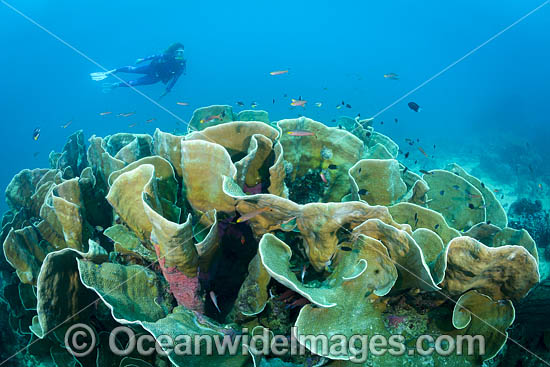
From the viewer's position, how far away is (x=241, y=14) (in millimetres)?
124875

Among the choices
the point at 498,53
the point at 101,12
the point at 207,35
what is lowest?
the point at 498,53

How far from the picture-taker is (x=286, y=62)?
93.2 metres

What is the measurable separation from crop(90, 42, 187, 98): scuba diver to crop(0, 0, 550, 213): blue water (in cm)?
2727

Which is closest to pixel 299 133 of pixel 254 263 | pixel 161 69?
pixel 254 263

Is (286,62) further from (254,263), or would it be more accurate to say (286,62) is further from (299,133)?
(254,263)

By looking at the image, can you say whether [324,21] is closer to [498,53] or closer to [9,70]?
[498,53]

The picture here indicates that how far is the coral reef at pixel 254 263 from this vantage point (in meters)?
1.79

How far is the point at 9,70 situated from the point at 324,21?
368 ft

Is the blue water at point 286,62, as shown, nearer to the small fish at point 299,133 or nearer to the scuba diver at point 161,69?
the scuba diver at point 161,69

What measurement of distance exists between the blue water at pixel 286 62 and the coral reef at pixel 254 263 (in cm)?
3155

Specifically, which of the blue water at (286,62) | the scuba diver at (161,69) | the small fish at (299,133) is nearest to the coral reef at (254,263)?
the small fish at (299,133)

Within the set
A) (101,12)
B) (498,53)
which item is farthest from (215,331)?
(101,12)

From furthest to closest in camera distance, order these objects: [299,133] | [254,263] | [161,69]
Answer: [161,69] < [299,133] < [254,263]

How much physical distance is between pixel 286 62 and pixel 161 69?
90.4 metres
